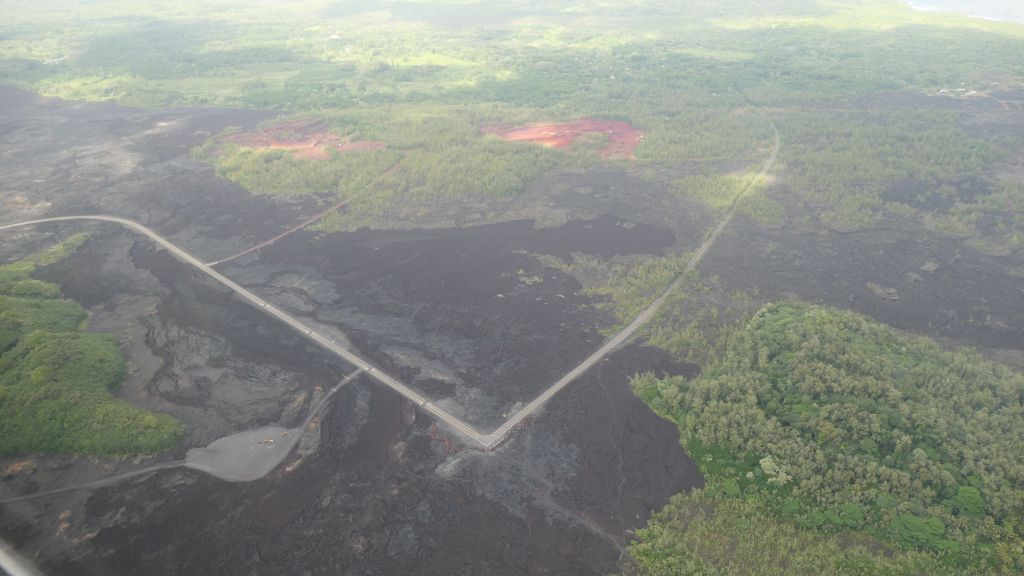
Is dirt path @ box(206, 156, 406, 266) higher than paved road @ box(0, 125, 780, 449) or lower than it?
higher


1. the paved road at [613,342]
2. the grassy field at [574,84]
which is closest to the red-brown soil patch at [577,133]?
the grassy field at [574,84]

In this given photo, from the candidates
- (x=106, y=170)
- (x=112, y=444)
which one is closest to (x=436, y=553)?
(x=112, y=444)

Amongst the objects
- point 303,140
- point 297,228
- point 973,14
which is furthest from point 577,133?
point 973,14

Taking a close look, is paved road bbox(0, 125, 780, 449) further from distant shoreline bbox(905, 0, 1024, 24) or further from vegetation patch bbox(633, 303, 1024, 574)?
distant shoreline bbox(905, 0, 1024, 24)

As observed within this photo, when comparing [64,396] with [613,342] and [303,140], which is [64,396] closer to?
[613,342]

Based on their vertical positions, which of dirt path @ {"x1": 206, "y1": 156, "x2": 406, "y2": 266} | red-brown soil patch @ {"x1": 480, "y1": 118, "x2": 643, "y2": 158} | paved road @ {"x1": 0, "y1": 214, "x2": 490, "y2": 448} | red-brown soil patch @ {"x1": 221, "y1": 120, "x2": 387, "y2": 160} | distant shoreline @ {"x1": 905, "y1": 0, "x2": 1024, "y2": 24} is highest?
distant shoreline @ {"x1": 905, "y1": 0, "x2": 1024, "y2": 24}

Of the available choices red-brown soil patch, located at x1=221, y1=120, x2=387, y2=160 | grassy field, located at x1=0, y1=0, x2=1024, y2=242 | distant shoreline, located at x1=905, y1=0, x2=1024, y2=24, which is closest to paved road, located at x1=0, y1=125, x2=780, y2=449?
grassy field, located at x1=0, y1=0, x2=1024, y2=242
